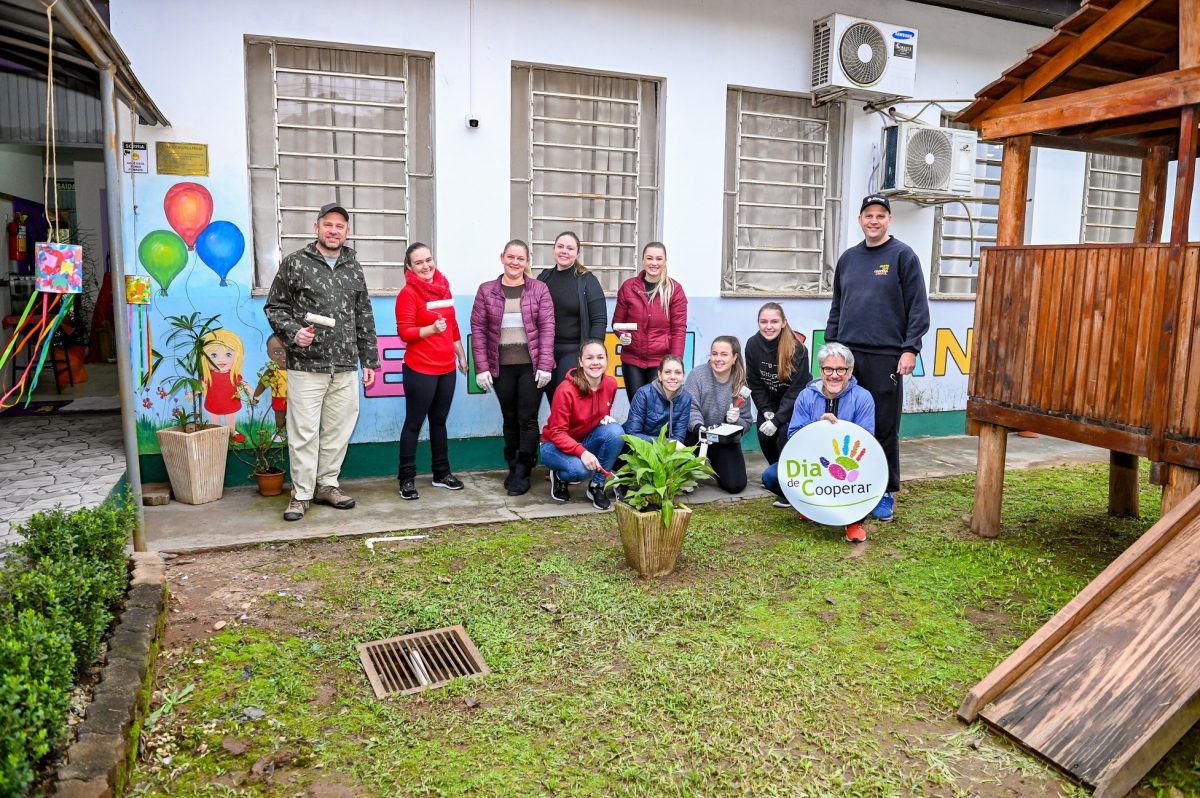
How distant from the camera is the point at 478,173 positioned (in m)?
6.77

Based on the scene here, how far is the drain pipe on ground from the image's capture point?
4.32 meters

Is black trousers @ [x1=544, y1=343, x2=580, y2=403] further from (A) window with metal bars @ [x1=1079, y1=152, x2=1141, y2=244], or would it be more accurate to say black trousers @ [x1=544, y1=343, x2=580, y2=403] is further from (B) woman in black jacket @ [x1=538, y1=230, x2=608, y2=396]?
(A) window with metal bars @ [x1=1079, y1=152, x2=1141, y2=244]

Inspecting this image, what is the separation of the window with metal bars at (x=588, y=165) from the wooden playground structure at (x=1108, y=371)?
2949 millimetres

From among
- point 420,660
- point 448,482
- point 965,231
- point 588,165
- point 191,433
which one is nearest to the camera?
point 420,660

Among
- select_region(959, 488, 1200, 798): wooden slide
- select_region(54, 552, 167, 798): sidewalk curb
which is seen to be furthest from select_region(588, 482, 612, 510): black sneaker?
select_region(959, 488, 1200, 798): wooden slide

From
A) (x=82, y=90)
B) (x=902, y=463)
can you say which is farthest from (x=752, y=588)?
(x=82, y=90)

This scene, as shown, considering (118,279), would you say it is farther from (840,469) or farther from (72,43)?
(840,469)

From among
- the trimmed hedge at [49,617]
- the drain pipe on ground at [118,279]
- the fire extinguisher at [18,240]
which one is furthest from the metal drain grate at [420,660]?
the fire extinguisher at [18,240]

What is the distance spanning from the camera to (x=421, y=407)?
20.2 ft

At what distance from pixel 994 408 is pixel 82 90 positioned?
304 inches

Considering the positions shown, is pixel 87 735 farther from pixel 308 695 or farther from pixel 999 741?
pixel 999 741

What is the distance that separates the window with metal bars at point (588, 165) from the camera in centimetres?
713

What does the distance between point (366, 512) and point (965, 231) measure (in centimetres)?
675

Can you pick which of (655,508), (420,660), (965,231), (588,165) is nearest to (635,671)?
(420,660)
